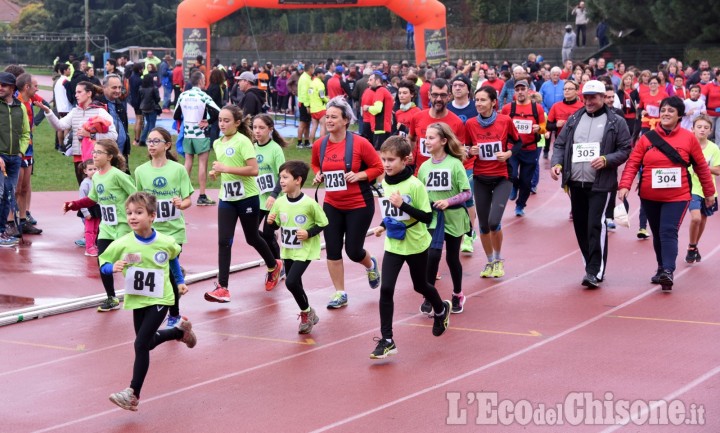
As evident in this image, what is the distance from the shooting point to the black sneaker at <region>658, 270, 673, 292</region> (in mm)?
11195

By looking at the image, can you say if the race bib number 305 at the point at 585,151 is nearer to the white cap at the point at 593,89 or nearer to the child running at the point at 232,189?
the white cap at the point at 593,89

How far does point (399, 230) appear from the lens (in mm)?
8828

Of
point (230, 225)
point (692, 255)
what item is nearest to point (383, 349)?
point (230, 225)

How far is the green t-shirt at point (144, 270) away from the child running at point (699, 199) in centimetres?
708

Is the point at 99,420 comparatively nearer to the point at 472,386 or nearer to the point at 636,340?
the point at 472,386

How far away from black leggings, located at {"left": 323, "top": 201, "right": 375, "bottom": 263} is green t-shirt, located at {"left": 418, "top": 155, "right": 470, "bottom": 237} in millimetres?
638

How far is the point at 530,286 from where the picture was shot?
11766 millimetres

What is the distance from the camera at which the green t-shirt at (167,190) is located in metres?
10.2

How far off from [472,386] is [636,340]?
6.57 ft

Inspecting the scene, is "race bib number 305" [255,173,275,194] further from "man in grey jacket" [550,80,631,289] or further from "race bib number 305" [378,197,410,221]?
"race bib number 305" [378,197,410,221]

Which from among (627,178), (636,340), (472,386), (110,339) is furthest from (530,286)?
(110,339)

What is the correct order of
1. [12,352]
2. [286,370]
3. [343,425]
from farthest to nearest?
[12,352] → [286,370] → [343,425]

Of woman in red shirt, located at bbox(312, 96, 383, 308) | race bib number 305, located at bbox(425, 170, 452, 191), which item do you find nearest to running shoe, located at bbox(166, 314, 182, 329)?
woman in red shirt, located at bbox(312, 96, 383, 308)

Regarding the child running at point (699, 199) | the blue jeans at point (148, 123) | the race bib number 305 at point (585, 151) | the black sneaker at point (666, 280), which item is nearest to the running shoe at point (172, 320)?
the race bib number 305 at point (585, 151)
